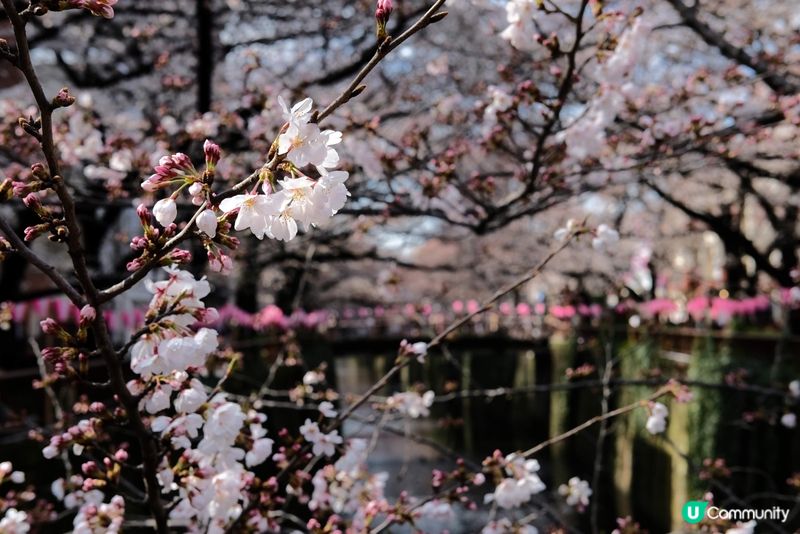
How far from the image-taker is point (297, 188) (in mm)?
1094

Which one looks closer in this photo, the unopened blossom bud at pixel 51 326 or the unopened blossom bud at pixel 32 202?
the unopened blossom bud at pixel 32 202

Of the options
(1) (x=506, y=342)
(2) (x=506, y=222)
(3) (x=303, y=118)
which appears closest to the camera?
(3) (x=303, y=118)

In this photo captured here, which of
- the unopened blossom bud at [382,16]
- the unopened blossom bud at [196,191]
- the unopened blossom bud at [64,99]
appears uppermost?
the unopened blossom bud at [382,16]

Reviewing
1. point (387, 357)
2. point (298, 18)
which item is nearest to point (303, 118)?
point (298, 18)

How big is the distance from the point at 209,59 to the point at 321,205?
3.97m

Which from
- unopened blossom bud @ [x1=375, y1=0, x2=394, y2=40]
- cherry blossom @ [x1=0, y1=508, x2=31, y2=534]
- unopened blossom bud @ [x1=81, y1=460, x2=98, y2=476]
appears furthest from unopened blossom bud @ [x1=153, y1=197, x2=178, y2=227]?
cherry blossom @ [x1=0, y1=508, x2=31, y2=534]

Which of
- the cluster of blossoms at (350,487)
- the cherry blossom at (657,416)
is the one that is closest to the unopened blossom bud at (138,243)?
the cluster of blossoms at (350,487)

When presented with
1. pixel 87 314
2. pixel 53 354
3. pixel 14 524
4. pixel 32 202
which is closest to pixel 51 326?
pixel 53 354

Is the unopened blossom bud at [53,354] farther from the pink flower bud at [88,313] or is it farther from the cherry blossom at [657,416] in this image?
the cherry blossom at [657,416]

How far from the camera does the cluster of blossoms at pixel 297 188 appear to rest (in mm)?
1062

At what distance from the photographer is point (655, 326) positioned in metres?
6.43

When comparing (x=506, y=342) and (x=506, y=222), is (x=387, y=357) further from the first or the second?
(x=506, y=222)

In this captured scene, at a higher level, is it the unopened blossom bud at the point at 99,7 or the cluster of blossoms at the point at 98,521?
the unopened blossom bud at the point at 99,7

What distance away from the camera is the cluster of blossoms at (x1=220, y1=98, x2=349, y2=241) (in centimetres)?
106
